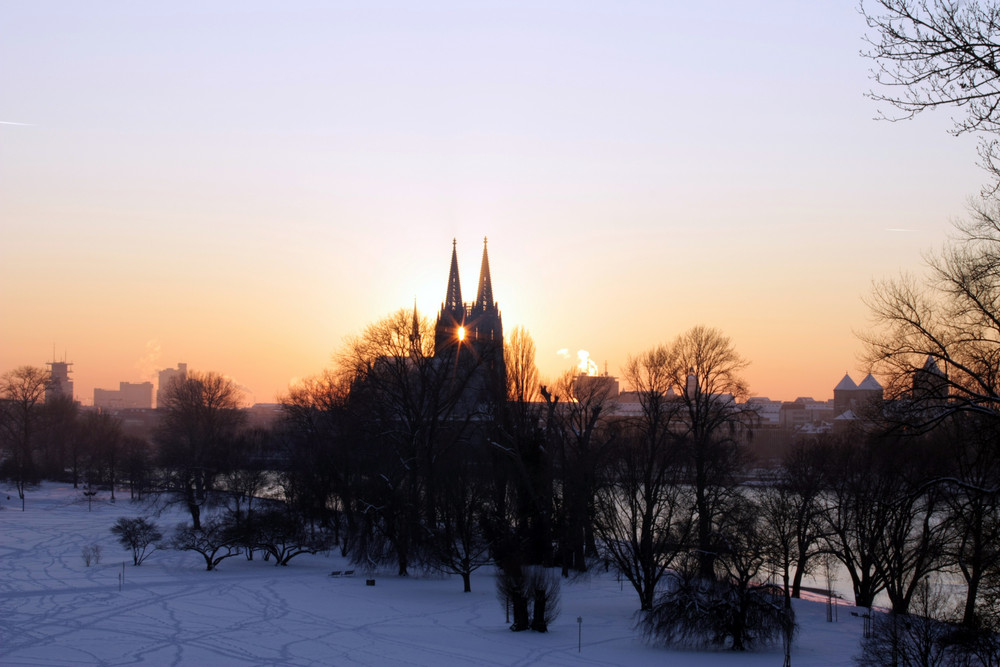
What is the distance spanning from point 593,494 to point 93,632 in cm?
1721

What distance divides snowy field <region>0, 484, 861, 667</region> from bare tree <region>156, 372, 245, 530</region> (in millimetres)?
7585

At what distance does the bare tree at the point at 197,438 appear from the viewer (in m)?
56.3

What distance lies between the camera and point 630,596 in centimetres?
3166

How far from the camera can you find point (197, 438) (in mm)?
63812

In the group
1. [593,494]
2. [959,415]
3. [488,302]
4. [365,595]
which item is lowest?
[365,595]

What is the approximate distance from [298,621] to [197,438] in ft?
136

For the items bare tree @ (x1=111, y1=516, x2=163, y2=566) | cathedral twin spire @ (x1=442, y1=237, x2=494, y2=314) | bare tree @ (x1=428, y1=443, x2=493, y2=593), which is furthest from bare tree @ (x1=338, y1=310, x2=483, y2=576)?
cathedral twin spire @ (x1=442, y1=237, x2=494, y2=314)

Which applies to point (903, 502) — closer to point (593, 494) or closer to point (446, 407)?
point (593, 494)

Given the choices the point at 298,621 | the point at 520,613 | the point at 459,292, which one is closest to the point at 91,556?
the point at 298,621

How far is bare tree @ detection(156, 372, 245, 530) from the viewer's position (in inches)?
2216

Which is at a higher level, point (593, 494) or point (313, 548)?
point (593, 494)

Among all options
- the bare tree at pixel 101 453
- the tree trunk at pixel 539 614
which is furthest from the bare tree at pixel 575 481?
the bare tree at pixel 101 453

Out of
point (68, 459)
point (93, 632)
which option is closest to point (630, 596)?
point (93, 632)

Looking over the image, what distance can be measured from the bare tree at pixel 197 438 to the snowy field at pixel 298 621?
24.9 ft
